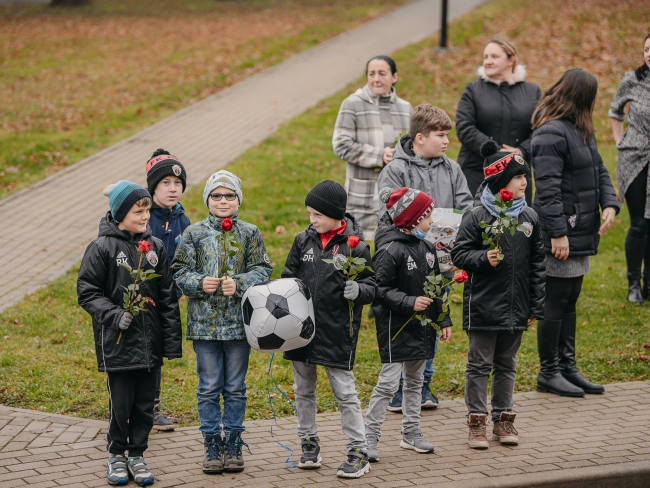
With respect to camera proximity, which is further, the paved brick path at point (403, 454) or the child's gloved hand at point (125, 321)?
the paved brick path at point (403, 454)

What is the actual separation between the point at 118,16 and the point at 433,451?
2586 centimetres

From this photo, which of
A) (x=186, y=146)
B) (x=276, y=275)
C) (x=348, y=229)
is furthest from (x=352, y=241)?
(x=186, y=146)

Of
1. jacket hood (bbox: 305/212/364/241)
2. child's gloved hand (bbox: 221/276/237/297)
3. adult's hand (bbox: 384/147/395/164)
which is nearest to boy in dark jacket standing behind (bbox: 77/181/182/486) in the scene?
child's gloved hand (bbox: 221/276/237/297)

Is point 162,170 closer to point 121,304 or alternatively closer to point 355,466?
point 121,304

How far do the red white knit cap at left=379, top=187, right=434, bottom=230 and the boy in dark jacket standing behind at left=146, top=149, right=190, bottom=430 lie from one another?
4.92 feet

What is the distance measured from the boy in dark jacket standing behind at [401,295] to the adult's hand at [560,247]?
1.36 meters

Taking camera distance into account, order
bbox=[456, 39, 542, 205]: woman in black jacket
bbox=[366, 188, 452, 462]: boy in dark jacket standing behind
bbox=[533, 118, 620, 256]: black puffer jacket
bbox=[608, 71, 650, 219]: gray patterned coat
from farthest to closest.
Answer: bbox=[608, 71, 650, 219]: gray patterned coat, bbox=[456, 39, 542, 205]: woman in black jacket, bbox=[533, 118, 620, 256]: black puffer jacket, bbox=[366, 188, 452, 462]: boy in dark jacket standing behind

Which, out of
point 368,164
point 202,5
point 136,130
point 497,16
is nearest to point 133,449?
point 368,164

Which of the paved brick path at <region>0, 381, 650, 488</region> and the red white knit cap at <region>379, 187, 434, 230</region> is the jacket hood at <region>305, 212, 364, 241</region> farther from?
the paved brick path at <region>0, 381, 650, 488</region>

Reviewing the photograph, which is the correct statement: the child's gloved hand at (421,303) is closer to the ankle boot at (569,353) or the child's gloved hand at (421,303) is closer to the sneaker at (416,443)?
the sneaker at (416,443)

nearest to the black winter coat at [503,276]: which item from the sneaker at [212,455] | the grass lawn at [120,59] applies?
the sneaker at [212,455]

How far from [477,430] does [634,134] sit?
13.5 ft

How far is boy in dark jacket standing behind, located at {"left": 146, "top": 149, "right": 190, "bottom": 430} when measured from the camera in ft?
20.6

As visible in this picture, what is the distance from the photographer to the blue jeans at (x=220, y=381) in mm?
5711
